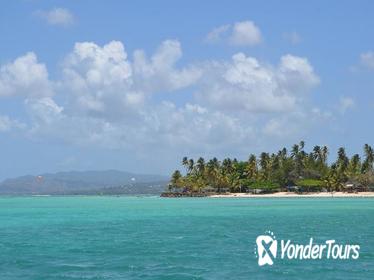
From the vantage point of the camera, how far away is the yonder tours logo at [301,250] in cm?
3628

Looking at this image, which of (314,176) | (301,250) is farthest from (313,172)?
(301,250)

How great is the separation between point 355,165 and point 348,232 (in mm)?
138035

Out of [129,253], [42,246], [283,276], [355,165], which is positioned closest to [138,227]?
[42,246]

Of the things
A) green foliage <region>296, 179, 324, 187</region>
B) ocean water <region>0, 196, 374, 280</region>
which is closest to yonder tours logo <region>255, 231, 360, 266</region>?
ocean water <region>0, 196, 374, 280</region>

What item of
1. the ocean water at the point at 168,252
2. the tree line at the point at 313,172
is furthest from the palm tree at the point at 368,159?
the ocean water at the point at 168,252

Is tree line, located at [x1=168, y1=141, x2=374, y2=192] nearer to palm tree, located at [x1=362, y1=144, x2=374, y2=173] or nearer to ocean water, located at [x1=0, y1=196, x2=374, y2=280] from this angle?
palm tree, located at [x1=362, y1=144, x2=374, y2=173]

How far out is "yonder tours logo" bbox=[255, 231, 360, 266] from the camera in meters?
36.3

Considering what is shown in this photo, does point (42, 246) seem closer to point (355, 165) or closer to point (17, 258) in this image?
point (17, 258)

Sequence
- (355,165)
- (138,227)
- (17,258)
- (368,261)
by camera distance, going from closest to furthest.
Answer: (368,261)
(17,258)
(138,227)
(355,165)

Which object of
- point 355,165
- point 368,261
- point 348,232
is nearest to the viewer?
point 368,261

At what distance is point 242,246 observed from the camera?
4244cm

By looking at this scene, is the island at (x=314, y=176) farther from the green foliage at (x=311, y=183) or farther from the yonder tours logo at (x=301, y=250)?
the yonder tours logo at (x=301, y=250)

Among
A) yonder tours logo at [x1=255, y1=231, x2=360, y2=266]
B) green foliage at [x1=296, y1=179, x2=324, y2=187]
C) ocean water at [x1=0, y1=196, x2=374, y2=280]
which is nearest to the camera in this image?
ocean water at [x1=0, y1=196, x2=374, y2=280]

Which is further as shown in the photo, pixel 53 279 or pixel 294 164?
pixel 294 164
